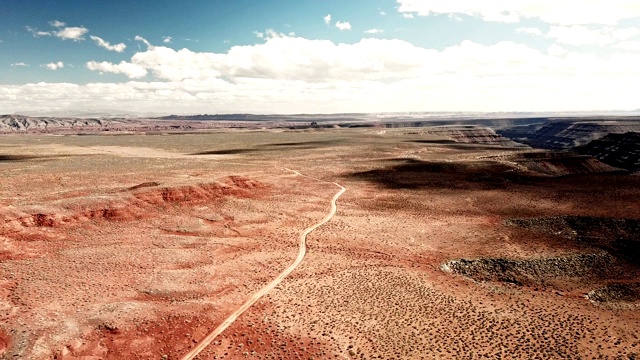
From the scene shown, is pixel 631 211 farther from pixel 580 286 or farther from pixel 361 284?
pixel 361 284

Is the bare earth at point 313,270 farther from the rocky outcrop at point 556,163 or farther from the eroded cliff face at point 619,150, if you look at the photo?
the eroded cliff face at point 619,150

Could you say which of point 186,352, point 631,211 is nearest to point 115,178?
point 186,352

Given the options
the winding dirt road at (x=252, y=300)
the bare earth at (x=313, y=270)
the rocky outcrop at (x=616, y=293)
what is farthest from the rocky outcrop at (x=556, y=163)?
the winding dirt road at (x=252, y=300)

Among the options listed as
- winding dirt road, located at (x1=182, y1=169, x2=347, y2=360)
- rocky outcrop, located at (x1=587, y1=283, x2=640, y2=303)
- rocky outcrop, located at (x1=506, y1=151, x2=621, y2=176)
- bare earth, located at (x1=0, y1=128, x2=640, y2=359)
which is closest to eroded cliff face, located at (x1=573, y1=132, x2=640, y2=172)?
rocky outcrop, located at (x1=506, y1=151, x2=621, y2=176)

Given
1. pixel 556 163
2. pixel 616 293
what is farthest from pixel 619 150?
Answer: pixel 616 293

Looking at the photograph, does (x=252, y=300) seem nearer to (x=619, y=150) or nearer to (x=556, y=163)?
(x=556, y=163)

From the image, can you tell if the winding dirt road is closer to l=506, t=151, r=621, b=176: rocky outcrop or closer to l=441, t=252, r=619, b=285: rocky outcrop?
l=441, t=252, r=619, b=285: rocky outcrop

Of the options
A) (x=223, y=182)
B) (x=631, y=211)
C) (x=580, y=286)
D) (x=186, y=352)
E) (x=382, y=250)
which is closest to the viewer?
(x=186, y=352)
